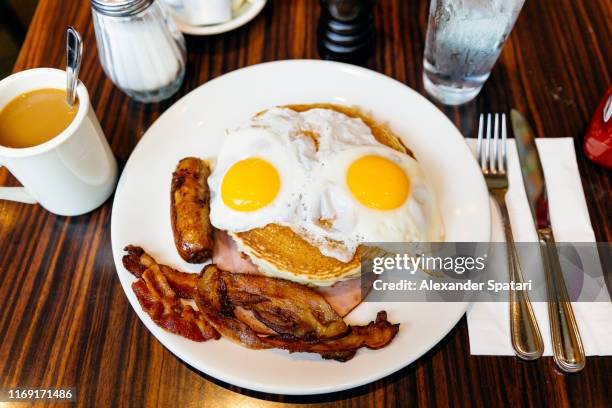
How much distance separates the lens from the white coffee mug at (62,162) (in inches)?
52.2

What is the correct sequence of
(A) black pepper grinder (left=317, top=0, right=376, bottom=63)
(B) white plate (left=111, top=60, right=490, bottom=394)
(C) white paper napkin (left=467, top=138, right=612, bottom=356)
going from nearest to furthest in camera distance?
(B) white plate (left=111, top=60, right=490, bottom=394)
(C) white paper napkin (left=467, top=138, right=612, bottom=356)
(A) black pepper grinder (left=317, top=0, right=376, bottom=63)

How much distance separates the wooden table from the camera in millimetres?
1298

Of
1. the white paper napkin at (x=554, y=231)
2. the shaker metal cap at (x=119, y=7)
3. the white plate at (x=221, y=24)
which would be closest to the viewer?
the white paper napkin at (x=554, y=231)

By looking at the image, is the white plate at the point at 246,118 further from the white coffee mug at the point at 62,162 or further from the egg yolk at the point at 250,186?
the egg yolk at the point at 250,186

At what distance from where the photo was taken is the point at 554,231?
1.50 meters

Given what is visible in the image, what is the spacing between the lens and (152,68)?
5.52ft

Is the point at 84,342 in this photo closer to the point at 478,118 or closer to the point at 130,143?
the point at 130,143

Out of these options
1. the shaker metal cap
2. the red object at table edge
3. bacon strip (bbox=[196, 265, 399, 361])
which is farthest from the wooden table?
the shaker metal cap

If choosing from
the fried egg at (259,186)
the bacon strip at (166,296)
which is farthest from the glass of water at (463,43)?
the bacon strip at (166,296)

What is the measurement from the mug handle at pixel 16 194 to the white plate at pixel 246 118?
12.7 inches

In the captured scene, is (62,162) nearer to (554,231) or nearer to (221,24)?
(221,24)

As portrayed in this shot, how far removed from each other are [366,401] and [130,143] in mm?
1226

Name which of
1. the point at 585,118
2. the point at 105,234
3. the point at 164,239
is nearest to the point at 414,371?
the point at 164,239

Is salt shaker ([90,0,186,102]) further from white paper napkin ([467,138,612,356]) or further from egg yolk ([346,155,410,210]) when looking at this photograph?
white paper napkin ([467,138,612,356])
